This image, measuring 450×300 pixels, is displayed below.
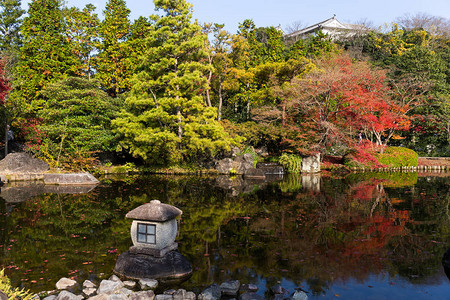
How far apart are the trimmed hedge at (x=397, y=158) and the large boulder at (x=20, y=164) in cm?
1944

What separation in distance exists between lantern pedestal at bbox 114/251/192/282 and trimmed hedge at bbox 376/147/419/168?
59.5ft

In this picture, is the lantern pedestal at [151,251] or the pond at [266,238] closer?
the pond at [266,238]

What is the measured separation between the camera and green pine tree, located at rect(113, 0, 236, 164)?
55.6 feet

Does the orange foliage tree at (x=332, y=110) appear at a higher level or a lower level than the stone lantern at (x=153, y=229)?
higher

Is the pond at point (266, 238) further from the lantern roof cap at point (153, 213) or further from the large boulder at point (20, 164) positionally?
the large boulder at point (20, 164)

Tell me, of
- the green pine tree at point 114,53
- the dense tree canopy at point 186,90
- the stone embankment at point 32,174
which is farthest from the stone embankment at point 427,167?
the green pine tree at point 114,53

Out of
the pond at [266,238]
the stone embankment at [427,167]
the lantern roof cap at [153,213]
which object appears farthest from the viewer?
the stone embankment at [427,167]

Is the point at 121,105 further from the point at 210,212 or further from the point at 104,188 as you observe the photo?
the point at 210,212

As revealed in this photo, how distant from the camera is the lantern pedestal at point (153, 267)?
5.34 m

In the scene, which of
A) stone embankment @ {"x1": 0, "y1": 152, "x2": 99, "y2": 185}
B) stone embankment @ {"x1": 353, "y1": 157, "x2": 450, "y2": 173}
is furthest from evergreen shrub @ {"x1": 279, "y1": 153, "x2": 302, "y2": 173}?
stone embankment @ {"x1": 0, "y1": 152, "x2": 99, "y2": 185}

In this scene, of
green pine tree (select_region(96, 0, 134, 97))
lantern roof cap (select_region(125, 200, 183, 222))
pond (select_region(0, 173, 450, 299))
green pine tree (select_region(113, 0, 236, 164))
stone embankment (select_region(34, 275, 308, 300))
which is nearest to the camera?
stone embankment (select_region(34, 275, 308, 300))

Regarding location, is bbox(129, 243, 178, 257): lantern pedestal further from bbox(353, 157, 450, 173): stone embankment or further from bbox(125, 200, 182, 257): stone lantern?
bbox(353, 157, 450, 173): stone embankment

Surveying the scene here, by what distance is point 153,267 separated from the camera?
541cm

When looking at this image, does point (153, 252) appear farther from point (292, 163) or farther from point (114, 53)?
point (114, 53)
